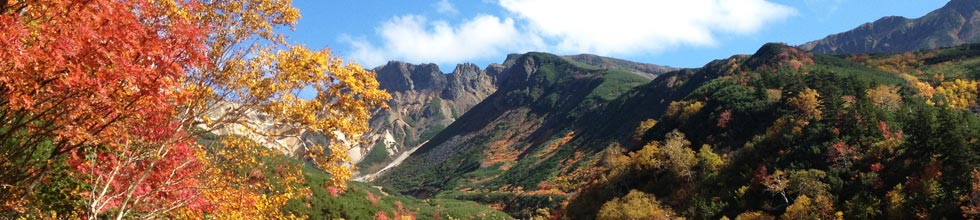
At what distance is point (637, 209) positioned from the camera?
63000 mm

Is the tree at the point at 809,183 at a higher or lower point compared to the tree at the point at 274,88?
lower

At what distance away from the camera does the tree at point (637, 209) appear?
6123 cm

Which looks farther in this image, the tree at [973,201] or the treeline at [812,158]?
the treeline at [812,158]

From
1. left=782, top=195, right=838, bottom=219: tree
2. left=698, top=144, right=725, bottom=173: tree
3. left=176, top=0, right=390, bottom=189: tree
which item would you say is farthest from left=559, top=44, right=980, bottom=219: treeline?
left=176, top=0, right=390, bottom=189: tree

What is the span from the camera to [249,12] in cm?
1302

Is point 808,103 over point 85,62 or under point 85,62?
under

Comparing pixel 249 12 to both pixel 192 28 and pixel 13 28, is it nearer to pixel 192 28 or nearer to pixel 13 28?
pixel 192 28

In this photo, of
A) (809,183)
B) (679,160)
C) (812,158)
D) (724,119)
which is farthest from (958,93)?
(809,183)

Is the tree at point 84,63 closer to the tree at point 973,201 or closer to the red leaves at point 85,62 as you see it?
the red leaves at point 85,62

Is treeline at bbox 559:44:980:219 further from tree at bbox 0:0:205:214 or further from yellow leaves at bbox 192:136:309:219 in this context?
tree at bbox 0:0:205:214

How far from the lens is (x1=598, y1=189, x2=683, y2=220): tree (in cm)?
6123

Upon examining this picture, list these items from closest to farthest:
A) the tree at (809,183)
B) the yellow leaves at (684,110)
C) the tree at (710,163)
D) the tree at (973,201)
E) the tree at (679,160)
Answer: the tree at (973,201) < the tree at (809,183) < the tree at (710,163) < the tree at (679,160) < the yellow leaves at (684,110)

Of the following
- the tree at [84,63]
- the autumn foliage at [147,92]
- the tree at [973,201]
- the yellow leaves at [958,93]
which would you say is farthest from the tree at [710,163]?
the tree at [84,63]

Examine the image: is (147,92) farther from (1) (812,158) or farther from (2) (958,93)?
(2) (958,93)
